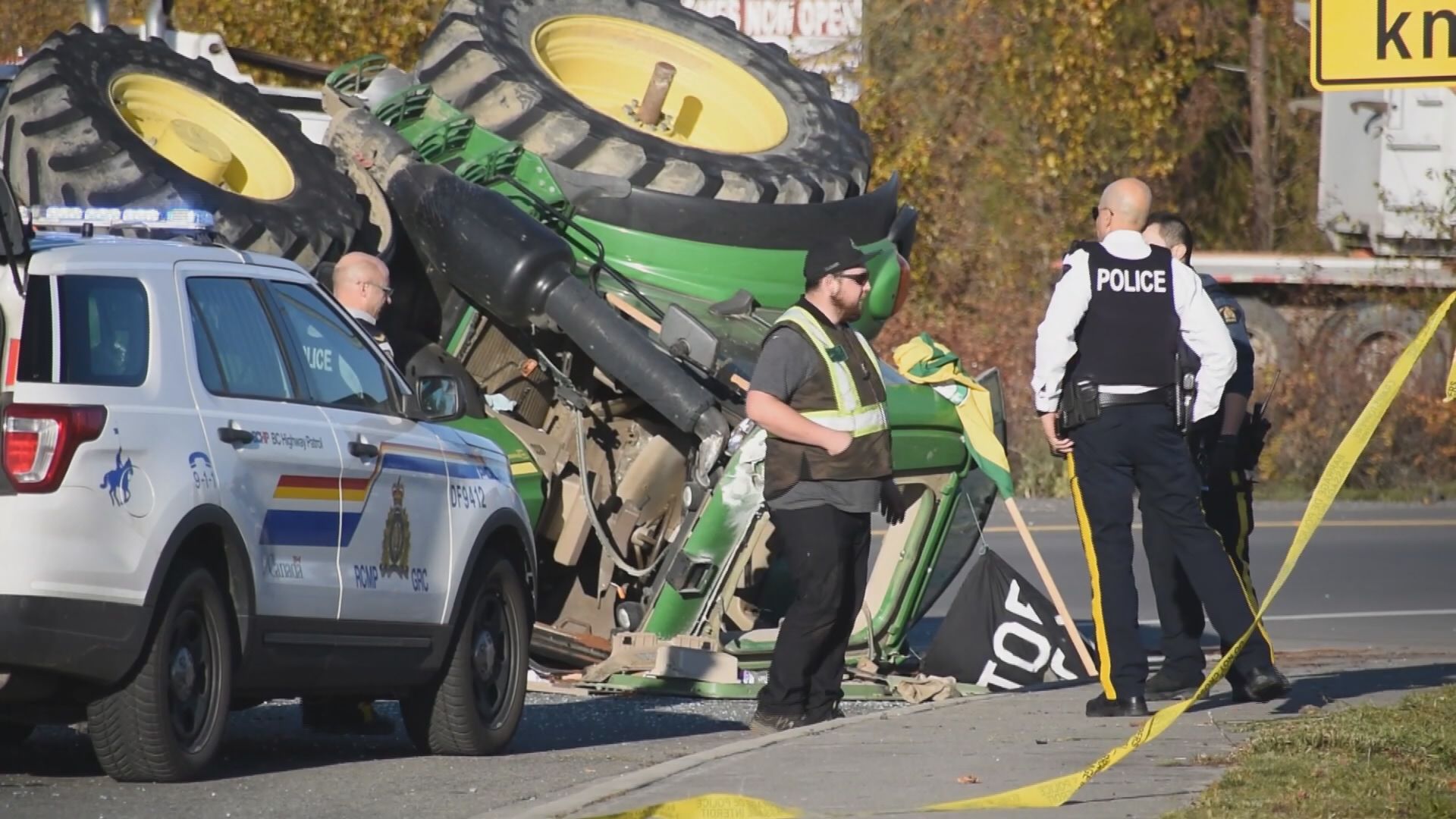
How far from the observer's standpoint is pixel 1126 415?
820 centimetres

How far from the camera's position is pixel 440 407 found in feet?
26.6

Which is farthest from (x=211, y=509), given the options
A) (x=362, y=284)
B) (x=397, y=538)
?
(x=362, y=284)

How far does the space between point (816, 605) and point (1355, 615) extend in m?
6.06

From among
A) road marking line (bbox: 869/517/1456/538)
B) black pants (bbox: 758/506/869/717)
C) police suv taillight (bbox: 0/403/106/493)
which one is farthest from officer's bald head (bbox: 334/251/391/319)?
road marking line (bbox: 869/517/1456/538)

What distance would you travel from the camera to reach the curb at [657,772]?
20.9 ft

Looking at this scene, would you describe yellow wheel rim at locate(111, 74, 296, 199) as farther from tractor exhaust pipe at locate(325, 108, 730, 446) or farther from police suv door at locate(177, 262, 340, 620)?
police suv door at locate(177, 262, 340, 620)

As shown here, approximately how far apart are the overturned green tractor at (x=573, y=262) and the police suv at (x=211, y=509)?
1.20 metres

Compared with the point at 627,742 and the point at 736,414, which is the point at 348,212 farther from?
the point at 627,742

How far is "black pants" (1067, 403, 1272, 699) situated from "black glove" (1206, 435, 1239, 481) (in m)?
1.27

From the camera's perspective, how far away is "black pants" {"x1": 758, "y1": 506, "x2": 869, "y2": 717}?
8.22 m

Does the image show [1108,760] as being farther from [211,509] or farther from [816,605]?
[211,509]

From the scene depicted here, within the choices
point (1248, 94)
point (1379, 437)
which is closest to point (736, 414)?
point (1379, 437)

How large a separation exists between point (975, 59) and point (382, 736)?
63.3 ft

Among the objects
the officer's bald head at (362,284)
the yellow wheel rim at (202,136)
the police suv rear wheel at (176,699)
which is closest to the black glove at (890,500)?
the officer's bald head at (362,284)
